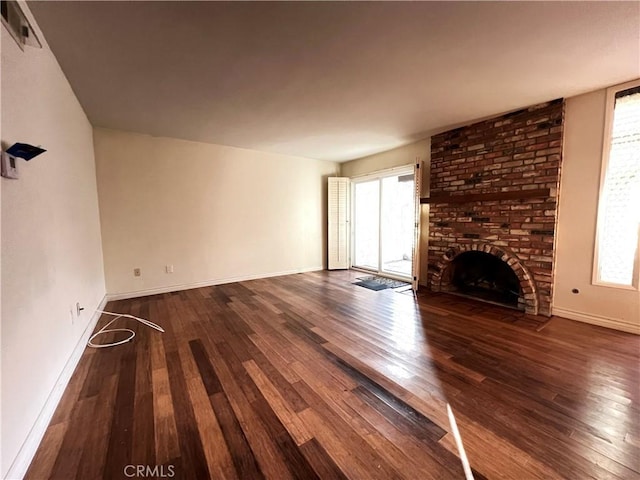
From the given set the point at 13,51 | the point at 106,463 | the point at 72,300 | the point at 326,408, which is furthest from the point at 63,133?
the point at 326,408

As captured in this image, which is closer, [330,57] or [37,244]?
[37,244]

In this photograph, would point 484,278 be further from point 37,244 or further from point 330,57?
point 37,244

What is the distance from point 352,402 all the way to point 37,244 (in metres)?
2.16

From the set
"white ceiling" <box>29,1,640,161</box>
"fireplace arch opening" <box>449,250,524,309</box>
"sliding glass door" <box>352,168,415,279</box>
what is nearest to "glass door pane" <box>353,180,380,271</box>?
"sliding glass door" <box>352,168,415,279</box>

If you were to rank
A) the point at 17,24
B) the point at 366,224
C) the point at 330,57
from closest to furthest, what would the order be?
the point at 17,24 < the point at 330,57 < the point at 366,224

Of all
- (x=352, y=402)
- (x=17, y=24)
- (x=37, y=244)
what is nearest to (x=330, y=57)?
(x=17, y=24)

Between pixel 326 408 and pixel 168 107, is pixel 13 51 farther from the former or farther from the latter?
pixel 326 408

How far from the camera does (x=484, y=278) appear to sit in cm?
405

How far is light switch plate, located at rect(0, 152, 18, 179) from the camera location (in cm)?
124

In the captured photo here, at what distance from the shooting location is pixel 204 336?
259cm

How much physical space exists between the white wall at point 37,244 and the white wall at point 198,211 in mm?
1178

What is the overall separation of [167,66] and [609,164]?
4309 mm

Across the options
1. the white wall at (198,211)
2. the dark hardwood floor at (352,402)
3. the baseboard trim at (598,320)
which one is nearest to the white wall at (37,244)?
the dark hardwood floor at (352,402)

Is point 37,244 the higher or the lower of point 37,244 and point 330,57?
the lower
